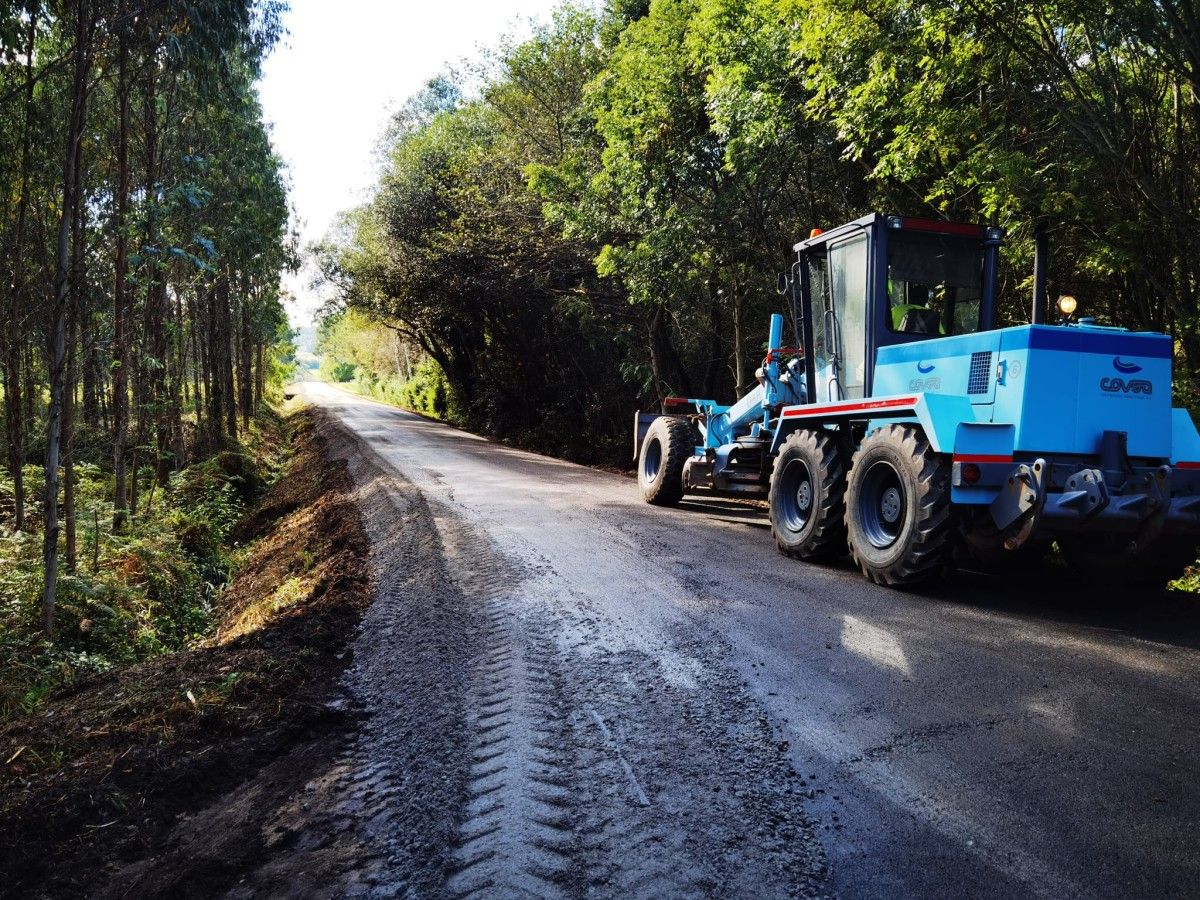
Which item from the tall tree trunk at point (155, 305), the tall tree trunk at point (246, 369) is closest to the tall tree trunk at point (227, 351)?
the tall tree trunk at point (246, 369)

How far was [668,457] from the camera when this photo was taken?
10352 millimetres

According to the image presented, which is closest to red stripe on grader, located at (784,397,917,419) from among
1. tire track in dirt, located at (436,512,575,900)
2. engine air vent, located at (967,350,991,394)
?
engine air vent, located at (967,350,991,394)

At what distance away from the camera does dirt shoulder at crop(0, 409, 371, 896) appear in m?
2.72

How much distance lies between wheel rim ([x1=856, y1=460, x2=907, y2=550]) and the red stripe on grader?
0.45m

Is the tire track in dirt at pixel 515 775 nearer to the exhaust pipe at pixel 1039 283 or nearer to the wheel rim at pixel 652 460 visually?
the exhaust pipe at pixel 1039 283

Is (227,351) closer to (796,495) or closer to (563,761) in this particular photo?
(796,495)

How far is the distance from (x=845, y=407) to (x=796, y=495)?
3.54 ft

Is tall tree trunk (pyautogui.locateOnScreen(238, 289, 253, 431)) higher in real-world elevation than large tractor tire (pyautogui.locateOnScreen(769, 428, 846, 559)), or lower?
higher

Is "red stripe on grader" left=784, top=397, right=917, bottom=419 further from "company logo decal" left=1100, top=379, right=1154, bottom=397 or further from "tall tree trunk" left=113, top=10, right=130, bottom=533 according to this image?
"tall tree trunk" left=113, top=10, right=130, bottom=533

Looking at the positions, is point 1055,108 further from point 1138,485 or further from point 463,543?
point 463,543

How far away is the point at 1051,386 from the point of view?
17.9ft

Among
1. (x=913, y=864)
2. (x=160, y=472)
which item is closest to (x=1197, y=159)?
(x=913, y=864)

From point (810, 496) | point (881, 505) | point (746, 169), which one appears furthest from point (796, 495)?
point (746, 169)

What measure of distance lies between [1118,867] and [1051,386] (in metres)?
3.58
